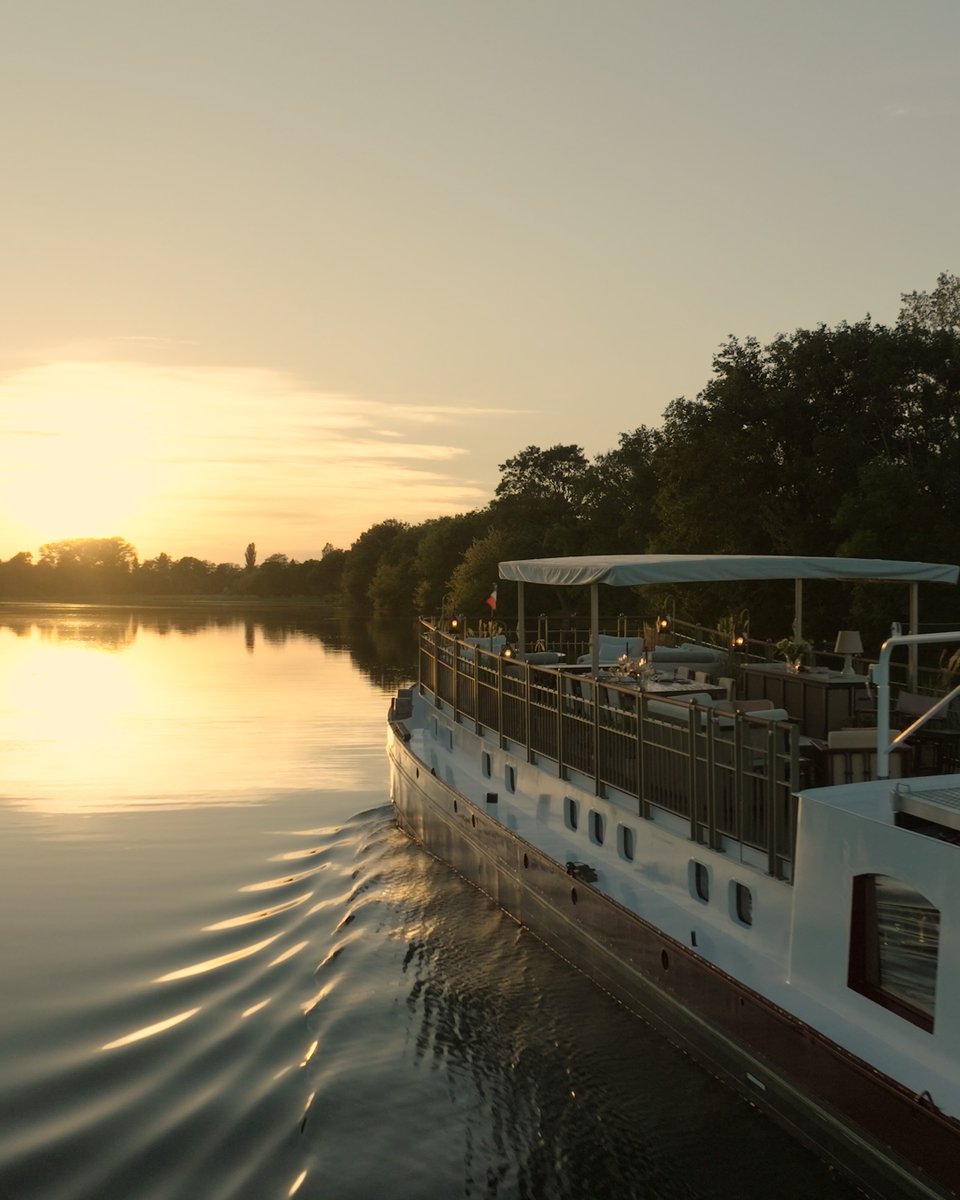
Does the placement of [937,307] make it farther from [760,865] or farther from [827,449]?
[760,865]

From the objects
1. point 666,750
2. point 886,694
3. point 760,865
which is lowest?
point 760,865

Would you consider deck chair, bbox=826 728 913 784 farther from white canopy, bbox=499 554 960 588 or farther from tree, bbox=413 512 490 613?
tree, bbox=413 512 490 613

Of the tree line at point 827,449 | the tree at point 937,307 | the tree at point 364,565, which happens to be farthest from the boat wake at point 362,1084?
the tree at point 364,565

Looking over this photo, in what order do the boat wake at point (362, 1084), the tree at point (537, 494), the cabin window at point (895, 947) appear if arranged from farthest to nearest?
the tree at point (537, 494) < the boat wake at point (362, 1084) < the cabin window at point (895, 947)

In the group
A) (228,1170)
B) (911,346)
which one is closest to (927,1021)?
(228,1170)

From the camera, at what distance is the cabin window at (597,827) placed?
515 inches

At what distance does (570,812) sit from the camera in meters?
13.9

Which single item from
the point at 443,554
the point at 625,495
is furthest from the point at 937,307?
the point at 443,554

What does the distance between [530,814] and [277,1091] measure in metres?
5.47

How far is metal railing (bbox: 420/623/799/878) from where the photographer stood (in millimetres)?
9523

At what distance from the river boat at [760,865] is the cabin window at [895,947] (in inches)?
0.6

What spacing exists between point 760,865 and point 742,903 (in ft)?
1.93

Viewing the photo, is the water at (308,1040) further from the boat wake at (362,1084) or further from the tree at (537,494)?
the tree at (537,494)

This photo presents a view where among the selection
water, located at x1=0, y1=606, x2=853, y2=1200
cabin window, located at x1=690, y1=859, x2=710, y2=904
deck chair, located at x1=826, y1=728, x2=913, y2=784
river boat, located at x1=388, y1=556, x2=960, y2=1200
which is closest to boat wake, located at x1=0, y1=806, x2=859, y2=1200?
water, located at x1=0, y1=606, x2=853, y2=1200
